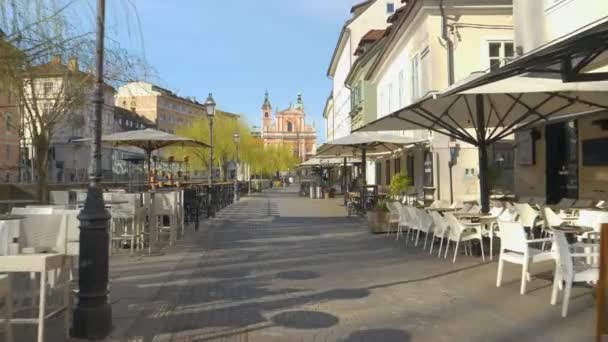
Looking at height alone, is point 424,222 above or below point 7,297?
above

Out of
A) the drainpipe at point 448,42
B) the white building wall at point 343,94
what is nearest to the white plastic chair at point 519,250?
the drainpipe at point 448,42

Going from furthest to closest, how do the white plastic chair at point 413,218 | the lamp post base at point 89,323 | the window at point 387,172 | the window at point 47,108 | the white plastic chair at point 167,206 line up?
the window at point 387,172
the window at point 47,108
the white plastic chair at point 167,206
the white plastic chair at point 413,218
the lamp post base at point 89,323

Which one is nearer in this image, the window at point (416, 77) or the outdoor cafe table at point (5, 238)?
the outdoor cafe table at point (5, 238)

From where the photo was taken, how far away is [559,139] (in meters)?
16.8

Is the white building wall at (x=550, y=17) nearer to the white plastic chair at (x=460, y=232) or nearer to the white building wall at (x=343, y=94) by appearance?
the white plastic chair at (x=460, y=232)

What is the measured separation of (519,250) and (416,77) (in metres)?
15.3

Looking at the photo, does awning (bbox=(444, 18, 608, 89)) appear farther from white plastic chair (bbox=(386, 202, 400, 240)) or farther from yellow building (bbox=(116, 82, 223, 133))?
yellow building (bbox=(116, 82, 223, 133))

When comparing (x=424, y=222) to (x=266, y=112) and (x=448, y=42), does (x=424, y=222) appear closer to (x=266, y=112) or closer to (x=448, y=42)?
(x=448, y=42)

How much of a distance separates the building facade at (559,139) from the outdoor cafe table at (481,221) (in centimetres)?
405

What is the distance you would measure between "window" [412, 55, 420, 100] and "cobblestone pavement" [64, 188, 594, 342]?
36.6 feet

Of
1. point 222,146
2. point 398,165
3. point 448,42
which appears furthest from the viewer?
point 222,146

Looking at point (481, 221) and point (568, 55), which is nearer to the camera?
point (568, 55)

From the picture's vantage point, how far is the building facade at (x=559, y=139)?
40.6 ft

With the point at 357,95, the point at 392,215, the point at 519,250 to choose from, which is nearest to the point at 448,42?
the point at 392,215
